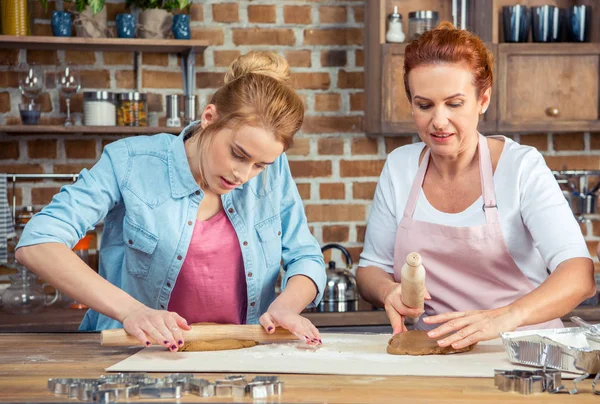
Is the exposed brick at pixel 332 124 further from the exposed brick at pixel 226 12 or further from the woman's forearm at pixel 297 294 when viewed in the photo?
the woman's forearm at pixel 297 294

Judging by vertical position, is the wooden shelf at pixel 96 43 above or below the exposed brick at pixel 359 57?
above

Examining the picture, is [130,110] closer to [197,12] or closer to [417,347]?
[197,12]

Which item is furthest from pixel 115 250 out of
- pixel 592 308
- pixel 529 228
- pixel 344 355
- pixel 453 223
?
pixel 592 308

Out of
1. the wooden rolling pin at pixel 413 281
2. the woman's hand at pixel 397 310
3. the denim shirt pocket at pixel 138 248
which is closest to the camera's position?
the wooden rolling pin at pixel 413 281

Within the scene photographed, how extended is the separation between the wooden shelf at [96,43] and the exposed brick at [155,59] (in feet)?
0.37

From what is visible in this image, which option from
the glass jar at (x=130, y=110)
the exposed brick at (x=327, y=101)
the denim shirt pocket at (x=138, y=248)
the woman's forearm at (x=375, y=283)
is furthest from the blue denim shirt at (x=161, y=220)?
the exposed brick at (x=327, y=101)

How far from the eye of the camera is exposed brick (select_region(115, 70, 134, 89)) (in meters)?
3.18

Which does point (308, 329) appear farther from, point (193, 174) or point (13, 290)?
point (13, 290)

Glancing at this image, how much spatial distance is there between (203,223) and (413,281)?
0.57m

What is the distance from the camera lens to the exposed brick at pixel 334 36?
3279 mm

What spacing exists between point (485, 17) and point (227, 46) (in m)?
1.00

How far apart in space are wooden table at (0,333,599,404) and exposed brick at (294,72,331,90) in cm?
180

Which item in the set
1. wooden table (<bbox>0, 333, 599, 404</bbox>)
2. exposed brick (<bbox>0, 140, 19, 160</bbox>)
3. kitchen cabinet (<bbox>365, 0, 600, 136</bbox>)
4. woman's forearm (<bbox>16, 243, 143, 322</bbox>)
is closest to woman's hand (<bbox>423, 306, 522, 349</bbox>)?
wooden table (<bbox>0, 333, 599, 404</bbox>)

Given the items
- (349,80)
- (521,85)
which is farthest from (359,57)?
(521,85)
